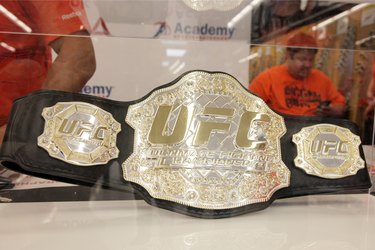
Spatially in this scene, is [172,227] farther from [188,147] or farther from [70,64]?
[70,64]

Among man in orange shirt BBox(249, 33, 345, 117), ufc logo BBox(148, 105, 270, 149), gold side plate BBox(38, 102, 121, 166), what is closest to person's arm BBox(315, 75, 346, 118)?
man in orange shirt BBox(249, 33, 345, 117)

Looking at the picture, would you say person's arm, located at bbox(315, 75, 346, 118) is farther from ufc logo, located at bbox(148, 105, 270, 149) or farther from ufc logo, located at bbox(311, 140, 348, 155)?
ufc logo, located at bbox(148, 105, 270, 149)

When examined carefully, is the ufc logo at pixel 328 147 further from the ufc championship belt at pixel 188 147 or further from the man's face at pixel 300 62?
the man's face at pixel 300 62

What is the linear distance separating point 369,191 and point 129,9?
0.68m

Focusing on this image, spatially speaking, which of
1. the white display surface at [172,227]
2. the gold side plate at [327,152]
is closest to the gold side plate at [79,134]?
the white display surface at [172,227]

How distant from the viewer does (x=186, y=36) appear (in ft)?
2.73

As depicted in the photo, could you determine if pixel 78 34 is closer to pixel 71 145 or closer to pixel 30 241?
pixel 71 145

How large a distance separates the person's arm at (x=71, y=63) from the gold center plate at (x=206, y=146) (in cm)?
21

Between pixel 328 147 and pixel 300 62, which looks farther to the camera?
pixel 300 62

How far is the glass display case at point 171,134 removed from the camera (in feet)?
1.78

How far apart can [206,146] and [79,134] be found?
21cm

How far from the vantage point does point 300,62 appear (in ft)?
3.02

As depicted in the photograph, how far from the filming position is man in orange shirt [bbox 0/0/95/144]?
0.74 m

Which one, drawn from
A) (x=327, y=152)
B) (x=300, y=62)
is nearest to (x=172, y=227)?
(x=327, y=152)
